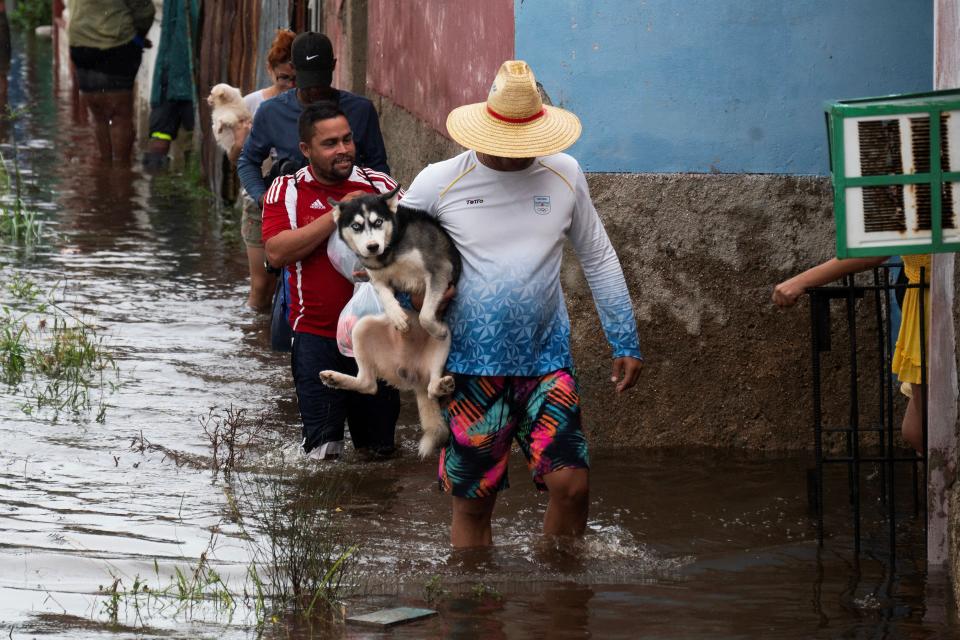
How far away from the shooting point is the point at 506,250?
512 centimetres

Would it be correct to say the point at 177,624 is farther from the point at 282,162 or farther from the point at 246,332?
the point at 246,332

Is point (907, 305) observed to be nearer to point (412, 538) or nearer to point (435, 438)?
point (435, 438)

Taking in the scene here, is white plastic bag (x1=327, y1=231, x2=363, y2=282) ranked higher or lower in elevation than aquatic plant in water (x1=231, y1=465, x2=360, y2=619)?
higher

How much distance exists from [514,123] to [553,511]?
1.37m

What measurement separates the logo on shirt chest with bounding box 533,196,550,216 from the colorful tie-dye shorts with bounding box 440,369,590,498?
1.81 ft

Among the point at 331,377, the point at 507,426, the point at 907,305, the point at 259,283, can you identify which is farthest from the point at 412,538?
the point at 259,283

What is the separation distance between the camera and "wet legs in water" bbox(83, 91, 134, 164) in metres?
15.8

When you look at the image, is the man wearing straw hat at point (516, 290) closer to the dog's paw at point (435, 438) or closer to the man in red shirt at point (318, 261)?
the dog's paw at point (435, 438)

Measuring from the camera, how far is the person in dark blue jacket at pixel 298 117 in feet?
24.0

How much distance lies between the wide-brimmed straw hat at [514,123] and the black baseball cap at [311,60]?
243 centimetres

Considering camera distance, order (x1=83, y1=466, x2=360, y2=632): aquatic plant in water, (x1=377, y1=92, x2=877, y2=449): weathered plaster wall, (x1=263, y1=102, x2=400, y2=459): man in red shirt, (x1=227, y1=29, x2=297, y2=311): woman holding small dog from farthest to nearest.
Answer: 1. (x1=227, y1=29, x2=297, y2=311): woman holding small dog
2. (x1=377, y1=92, x2=877, y2=449): weathered plaster wall
3. (x1=263, y1=102, x2=400, y2=459): man in red shirt
4. (x1=83, y1=466, x2=360, y2=632): aquatic plant in water

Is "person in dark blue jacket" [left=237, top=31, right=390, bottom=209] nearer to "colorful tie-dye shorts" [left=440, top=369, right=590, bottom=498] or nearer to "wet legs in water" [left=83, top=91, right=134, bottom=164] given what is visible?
"colorful tie-dye shorts" [left=440, top=369, right=590, bottom=498]

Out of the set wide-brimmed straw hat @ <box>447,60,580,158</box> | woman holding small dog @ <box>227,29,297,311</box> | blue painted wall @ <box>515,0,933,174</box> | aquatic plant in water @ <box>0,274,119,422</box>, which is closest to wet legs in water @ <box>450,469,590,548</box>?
wide-brimmed straw hat @ <box>447,60,580,158</box>

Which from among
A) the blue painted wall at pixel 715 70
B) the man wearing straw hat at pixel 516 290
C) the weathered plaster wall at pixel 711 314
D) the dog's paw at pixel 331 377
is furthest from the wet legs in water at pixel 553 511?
the blue painted wall at pixel 715 70
